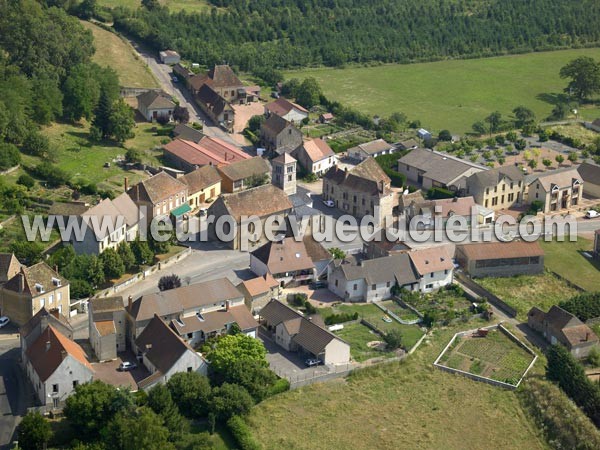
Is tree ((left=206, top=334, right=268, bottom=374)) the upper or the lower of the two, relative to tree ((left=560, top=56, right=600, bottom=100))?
lower

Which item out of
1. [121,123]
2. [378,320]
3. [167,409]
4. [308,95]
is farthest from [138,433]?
[308,95]

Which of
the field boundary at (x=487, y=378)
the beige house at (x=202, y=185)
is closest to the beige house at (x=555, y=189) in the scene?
the field boundary at (x=487, y=378)

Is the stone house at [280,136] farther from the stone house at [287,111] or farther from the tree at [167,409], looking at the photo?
the tree at [167,409]

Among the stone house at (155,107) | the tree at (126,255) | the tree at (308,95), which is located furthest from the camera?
the tree at (308,95)

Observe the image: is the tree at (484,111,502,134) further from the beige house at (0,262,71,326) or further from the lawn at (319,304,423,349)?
the beige house at (0,262,71,326)

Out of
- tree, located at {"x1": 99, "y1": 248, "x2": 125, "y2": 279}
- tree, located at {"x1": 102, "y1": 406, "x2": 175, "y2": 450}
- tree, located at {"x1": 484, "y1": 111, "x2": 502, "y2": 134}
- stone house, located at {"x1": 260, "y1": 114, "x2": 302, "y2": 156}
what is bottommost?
tree, located at {"x1": 102, "y1": 406, "x2": 175, "y2": 450}

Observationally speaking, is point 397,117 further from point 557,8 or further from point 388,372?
Answer: point 557,8

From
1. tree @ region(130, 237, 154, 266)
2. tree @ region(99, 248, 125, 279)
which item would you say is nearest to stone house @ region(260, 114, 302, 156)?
tree @ region(130, 237, 154, 266)
